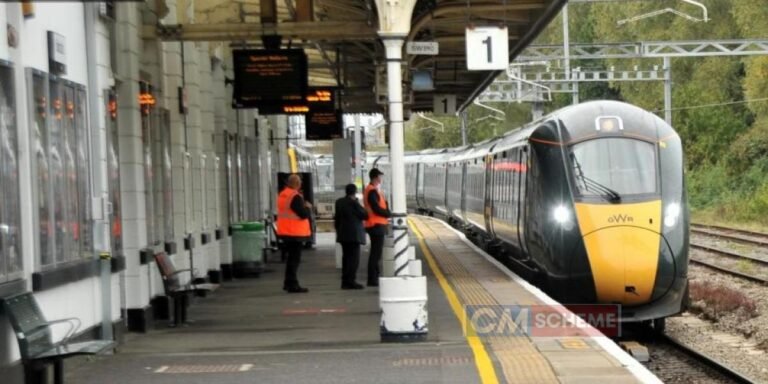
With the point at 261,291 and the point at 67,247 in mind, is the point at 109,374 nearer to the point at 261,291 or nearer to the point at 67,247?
the point at 67,247

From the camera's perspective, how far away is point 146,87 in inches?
570

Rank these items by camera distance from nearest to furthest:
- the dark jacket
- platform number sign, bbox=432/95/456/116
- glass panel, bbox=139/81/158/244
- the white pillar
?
the white pillar → glass panel, bbox=139/81/158/244 → the dark jacket → platform number sign, bbox=432/95/456/116

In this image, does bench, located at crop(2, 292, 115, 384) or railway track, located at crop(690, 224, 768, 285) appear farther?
railway track, located at crop(690, 224, 768, 285)

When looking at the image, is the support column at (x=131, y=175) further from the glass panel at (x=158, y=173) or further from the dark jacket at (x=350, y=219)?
the dark jacket at (x=350, y=219)

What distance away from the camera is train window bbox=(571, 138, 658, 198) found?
49.9 feet

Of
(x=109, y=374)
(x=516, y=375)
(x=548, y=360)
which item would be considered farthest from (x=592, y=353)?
(x=109, y=374)

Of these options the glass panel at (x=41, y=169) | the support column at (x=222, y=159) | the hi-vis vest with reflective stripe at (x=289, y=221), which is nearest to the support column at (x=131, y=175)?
the glass panel at (x=41, y=169)

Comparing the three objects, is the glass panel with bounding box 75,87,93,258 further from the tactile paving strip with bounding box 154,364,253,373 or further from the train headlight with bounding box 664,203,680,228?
the train headlight with bounding box 664,203,680,228

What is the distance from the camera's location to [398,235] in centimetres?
1212

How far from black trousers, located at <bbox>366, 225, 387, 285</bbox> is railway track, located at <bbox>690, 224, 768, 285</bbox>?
A: 27.6ft

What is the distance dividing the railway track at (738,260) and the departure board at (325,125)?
8627mm

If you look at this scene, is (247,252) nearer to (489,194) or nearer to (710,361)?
(489,194)

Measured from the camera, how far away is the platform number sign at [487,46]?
1338cm

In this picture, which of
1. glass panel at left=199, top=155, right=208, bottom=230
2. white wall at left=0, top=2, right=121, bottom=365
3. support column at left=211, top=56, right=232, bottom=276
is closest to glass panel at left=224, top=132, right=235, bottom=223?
support column at left=211, top=56, right=232, bottom=276
